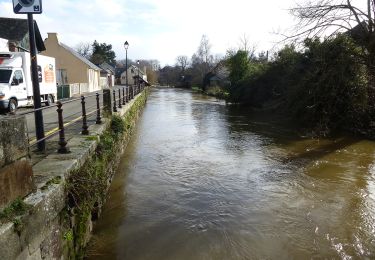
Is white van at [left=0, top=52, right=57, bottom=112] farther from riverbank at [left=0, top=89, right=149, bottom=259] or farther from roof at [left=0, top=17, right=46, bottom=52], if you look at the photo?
roof at [left=0, top=17, right=46, bottom=52]

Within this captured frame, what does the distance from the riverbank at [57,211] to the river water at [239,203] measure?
0.86 m

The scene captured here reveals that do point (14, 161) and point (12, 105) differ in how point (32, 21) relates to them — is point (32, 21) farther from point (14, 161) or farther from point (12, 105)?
point (12, 105)

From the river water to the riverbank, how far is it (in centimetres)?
86

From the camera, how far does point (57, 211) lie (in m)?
4.49

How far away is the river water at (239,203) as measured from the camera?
19.9 ft

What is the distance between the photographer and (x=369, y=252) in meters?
5.93

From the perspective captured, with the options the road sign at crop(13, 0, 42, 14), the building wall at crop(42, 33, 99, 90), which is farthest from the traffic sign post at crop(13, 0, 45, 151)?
the building wall at crop(42, 33, 99, 90)

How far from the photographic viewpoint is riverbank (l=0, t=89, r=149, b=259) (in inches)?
140

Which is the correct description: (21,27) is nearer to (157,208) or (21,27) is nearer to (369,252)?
(157,208)

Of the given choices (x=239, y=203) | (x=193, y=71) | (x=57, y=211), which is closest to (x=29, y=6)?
(x=57, y=211)

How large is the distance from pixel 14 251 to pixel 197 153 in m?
9.76

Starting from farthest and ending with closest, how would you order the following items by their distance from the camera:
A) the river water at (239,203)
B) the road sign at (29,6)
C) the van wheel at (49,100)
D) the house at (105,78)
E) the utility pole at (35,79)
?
the house at (105,78), the van wheel at (49,100), the utility pole at (35,79), the river water at (239,203), the road sign at (29,6)

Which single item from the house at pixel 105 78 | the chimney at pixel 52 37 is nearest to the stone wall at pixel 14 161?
the chimney at pixel 52 37

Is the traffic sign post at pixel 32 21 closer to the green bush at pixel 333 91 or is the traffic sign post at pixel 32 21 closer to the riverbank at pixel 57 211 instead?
the riverbank at pixel 57 211
